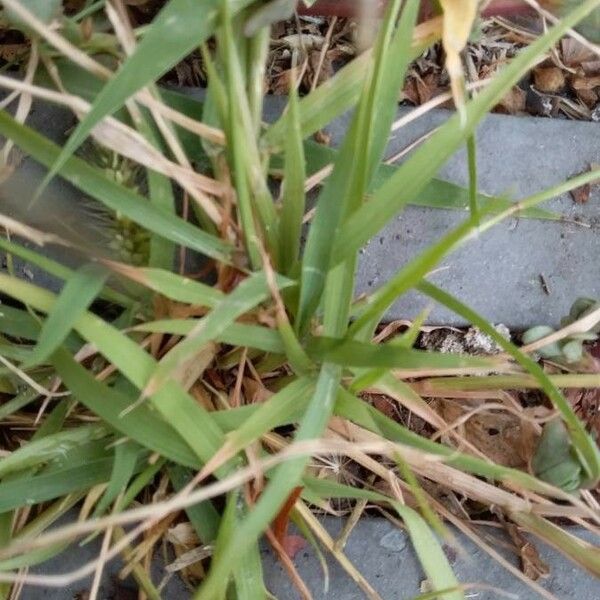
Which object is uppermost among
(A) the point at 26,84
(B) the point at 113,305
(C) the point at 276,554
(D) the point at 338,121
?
(A) the point at 26,84

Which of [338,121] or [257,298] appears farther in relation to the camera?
[338,121]

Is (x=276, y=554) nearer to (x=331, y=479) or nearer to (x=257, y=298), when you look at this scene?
(x=331, y=479)

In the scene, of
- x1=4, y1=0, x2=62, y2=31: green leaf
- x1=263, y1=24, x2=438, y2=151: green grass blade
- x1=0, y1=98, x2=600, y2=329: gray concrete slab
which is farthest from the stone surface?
x1=4, y1=0, x2=62, y2=31: green leaf

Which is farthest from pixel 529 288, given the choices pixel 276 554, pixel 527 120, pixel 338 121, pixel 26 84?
pixel 26 84

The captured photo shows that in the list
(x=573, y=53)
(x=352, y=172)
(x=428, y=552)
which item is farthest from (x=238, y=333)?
(x=573, y=53)

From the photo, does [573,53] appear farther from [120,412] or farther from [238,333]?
[120,412]

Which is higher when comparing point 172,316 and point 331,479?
point 172,316
